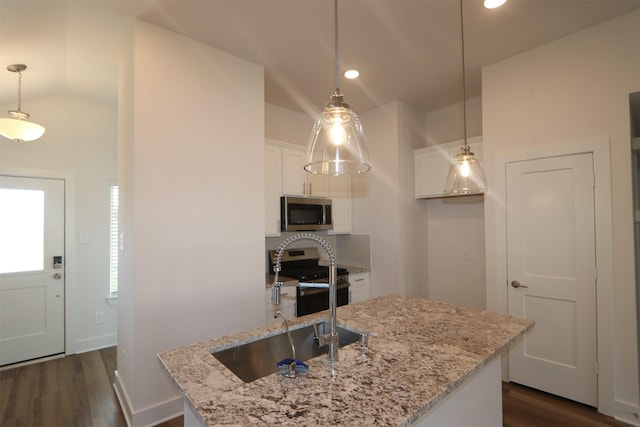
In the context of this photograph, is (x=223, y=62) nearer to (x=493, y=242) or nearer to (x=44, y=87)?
(x=44, y=87)

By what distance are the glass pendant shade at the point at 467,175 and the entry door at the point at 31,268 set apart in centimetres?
405

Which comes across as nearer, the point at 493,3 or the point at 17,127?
the point at 493,3

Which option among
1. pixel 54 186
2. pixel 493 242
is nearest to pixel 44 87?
pixel 54 186

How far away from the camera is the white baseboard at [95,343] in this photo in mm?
3621

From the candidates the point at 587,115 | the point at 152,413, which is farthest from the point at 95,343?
the point at 587,115

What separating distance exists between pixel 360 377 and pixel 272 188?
99.0 inches

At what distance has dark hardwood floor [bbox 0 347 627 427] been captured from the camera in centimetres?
230

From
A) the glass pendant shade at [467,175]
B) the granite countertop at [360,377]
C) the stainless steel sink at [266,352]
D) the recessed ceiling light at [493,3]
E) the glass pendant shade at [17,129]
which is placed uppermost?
the recessed ceiling light at [493,3]

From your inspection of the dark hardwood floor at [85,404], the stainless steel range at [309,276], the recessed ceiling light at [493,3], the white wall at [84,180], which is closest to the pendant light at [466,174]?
the recessed ceiling light at [493,3]

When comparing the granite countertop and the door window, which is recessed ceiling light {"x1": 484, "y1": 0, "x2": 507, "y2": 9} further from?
the door window

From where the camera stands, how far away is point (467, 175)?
199 cm

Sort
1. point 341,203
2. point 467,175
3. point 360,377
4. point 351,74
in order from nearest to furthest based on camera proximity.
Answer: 1. point 360,377
2. point 467,175
3. point 351,74
4. point 341,203

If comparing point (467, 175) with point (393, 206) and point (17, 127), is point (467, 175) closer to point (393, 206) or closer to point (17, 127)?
point (393, 206)

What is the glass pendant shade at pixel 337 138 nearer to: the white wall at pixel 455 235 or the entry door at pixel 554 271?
the entry door at pixel 554 271
